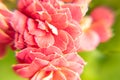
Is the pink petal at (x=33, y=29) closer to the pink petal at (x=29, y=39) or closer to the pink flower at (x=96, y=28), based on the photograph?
the pink petal at (x=29, y=39)

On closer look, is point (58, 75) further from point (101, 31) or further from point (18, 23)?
point (101, 31)

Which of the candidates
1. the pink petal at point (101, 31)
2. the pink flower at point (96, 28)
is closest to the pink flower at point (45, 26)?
the pink flower at point (96, 28)

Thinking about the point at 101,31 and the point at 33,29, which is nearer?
the point at 33,29

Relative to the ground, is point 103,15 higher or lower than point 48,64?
higher

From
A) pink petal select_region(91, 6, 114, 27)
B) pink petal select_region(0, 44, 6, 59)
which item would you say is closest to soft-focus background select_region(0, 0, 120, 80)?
pink petal select_region(91, 6, 114, 27)

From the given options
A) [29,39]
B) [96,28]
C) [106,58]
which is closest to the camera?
[29,39]

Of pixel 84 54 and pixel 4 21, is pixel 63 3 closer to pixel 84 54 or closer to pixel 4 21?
pixel 4 21

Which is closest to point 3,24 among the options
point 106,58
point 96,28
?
point 96,28
